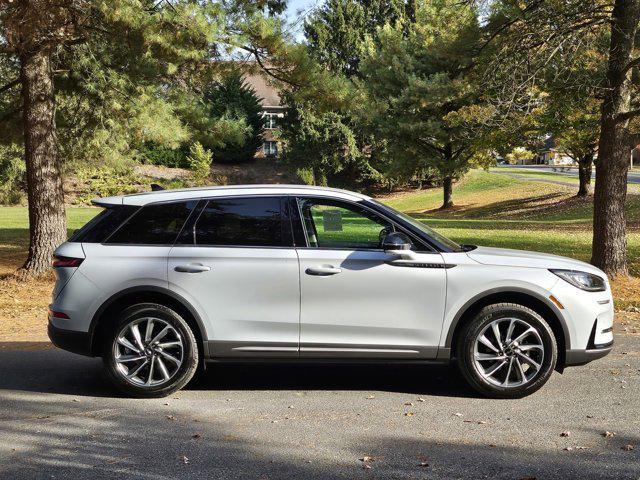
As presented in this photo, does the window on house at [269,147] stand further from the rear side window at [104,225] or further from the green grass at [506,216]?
the rear side window at [104,225]

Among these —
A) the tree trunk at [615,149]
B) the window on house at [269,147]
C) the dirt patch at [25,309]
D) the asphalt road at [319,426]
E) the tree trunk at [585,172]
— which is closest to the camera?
the asphalt road at [319,426]

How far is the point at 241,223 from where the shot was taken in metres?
5.91

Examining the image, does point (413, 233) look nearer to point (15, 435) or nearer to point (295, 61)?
point (15, 435)

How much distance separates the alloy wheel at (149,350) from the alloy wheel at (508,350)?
240 cm

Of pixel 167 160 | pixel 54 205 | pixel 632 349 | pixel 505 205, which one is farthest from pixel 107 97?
pixel 167 160

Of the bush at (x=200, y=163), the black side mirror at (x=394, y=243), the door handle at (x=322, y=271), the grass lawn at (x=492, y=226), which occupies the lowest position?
the grass lawn at (x=492, y=226)

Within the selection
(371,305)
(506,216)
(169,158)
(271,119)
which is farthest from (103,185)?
(371,305)

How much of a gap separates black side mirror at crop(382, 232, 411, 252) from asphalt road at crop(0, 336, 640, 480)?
4.01 ft

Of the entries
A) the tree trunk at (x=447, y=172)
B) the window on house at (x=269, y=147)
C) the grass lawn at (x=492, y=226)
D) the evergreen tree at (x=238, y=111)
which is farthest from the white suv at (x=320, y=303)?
the window on house at (x=269, y=147)

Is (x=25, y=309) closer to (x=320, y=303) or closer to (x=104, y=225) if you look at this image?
(x=104, y=225)

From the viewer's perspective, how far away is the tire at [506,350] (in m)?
5.64

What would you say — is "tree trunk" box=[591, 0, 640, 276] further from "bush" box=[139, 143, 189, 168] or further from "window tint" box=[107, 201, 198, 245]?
"bush" box=[139, 143, 189, 168]

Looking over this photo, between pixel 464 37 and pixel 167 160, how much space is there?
48390 mm

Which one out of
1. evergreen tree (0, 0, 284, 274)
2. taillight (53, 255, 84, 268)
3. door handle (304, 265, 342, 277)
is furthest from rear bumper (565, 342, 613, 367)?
evergreen tree (0, 0, 284, 274)
